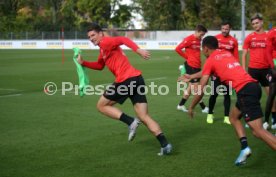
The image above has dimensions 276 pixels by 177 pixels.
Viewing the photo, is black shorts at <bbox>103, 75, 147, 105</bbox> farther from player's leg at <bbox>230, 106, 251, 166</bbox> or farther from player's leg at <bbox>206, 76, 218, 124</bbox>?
player's leg at <bbox>206, 76, 218, 124</bbox>

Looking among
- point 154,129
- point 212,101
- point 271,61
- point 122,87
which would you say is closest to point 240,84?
point 154,129

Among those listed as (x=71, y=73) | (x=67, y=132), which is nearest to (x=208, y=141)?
(x=67, y=132)

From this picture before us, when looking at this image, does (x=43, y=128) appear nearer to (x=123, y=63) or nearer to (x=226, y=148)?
(x=123, y=63)

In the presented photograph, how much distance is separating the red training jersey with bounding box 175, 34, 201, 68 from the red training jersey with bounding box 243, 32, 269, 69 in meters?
2.27

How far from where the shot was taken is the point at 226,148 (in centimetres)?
827

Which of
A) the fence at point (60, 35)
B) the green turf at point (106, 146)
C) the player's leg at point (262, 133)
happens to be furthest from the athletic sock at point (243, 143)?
the fence at point (60, 35)

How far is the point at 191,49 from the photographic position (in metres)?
12.5

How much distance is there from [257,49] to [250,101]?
3.64 meters

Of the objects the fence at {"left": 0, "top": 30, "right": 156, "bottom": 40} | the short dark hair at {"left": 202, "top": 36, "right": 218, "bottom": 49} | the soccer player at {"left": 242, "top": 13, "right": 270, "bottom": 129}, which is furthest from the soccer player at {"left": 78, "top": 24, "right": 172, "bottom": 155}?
the fence at {"left": 0, "top": 30, "right": 156, "bottom": 40}

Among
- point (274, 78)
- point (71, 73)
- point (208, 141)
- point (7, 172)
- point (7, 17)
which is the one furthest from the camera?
point (7, 17)

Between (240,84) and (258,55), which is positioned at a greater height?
(258,55)

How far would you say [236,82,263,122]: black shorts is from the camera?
680 cm

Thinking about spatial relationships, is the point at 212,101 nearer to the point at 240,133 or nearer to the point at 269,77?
the point at 269,77

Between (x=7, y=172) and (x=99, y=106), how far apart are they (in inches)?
78.4
